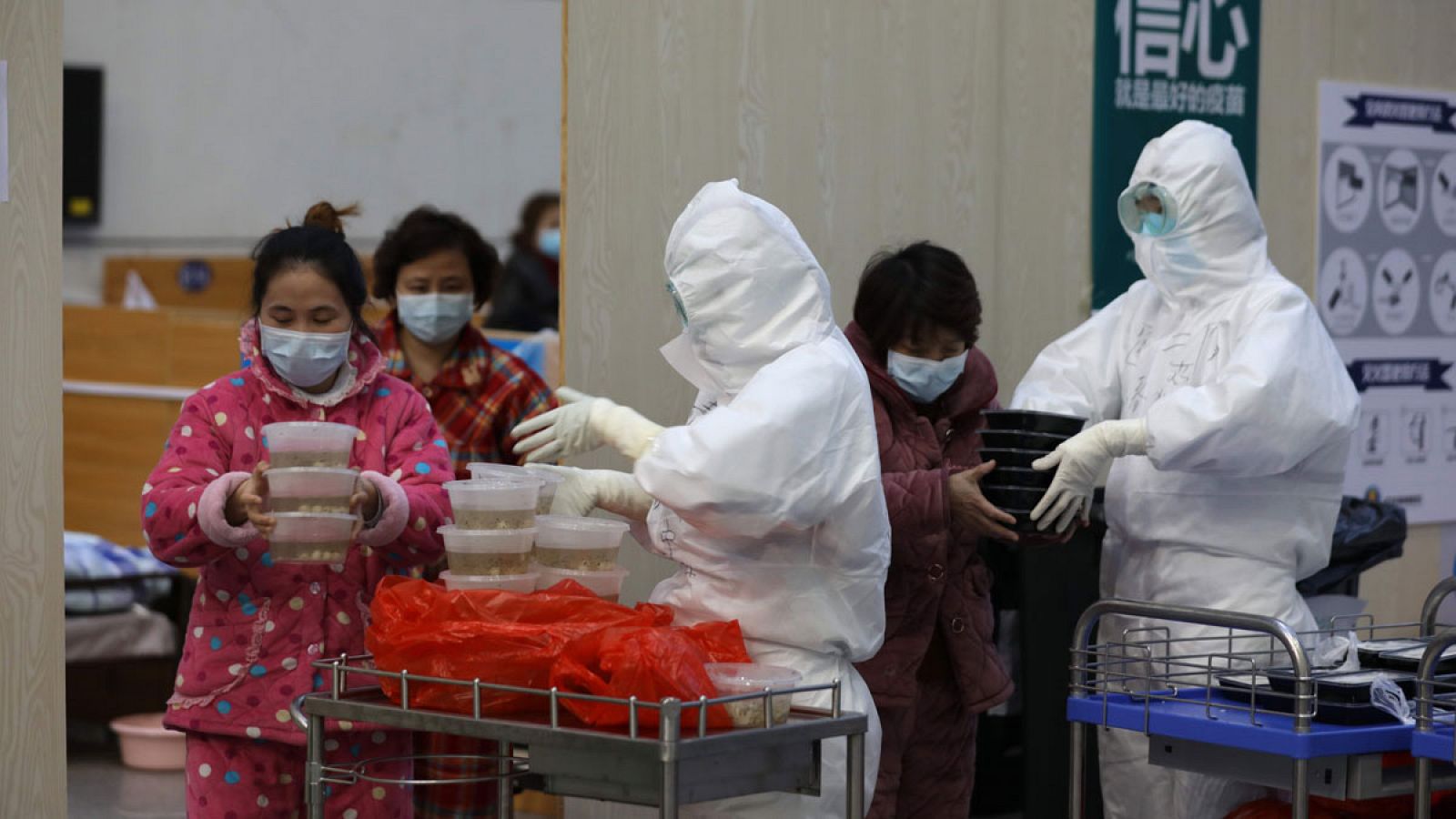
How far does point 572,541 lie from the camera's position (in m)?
2.91

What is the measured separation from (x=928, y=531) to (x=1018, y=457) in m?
0.22

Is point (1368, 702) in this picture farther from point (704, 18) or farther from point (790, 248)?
point (704, 18)

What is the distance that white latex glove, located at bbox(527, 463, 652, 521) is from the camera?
297 cm

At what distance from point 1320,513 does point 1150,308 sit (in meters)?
0.58

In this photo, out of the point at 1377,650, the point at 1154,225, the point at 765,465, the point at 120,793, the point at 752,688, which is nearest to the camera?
the point at 752,688

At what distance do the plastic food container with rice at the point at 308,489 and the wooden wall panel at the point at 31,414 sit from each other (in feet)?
3.92

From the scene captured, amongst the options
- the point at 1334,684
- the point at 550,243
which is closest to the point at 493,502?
the point at 1334,684

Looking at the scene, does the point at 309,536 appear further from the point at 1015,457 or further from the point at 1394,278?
the point at 1394,278

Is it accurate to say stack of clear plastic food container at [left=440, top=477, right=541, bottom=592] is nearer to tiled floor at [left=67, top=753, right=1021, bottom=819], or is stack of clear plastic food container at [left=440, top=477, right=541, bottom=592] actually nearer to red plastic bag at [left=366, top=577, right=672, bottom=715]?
red plastic bag at [left=366, top=577, right=672, bottom=715]

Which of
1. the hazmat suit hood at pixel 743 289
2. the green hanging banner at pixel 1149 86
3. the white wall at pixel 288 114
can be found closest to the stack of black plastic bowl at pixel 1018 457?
the hazmat suit hood at pixel 743 289

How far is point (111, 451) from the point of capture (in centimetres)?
646

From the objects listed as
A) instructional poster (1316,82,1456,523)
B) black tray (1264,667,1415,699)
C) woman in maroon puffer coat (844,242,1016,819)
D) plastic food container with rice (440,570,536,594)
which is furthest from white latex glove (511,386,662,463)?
instructional poster (1316,82,1456,523)

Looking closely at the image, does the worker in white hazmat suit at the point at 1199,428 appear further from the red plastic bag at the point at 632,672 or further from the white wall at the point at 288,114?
the white wall at the point at 288,114

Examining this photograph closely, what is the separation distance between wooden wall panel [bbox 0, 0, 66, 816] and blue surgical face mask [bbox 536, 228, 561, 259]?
3.30 meters
